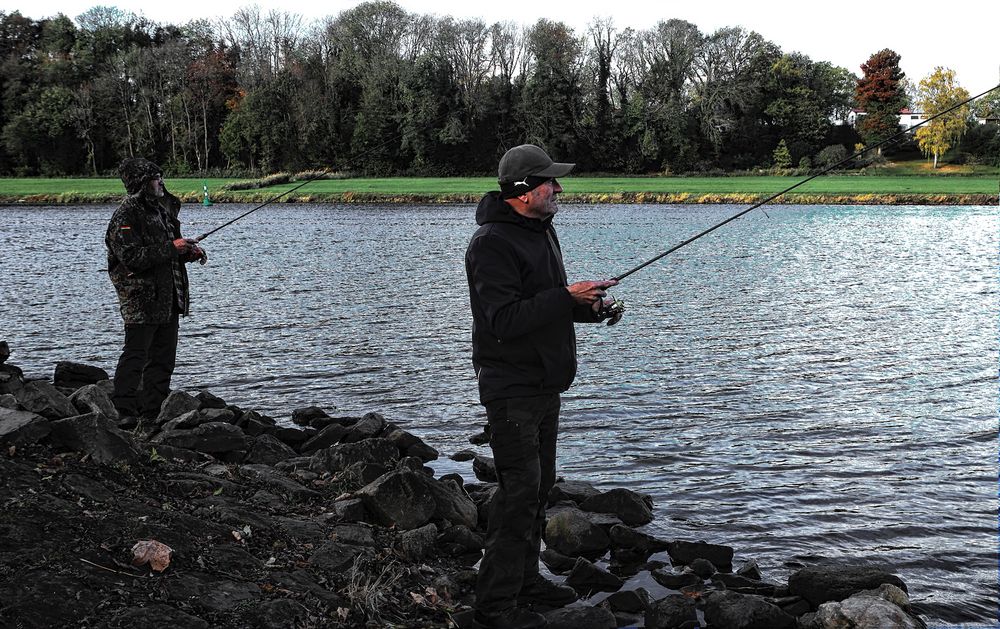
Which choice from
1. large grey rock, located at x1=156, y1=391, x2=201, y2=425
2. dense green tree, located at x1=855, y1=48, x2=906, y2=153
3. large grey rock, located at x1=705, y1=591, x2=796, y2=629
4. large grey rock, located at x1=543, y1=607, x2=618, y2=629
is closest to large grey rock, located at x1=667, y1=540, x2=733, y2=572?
large grey rock, located at x1=705, y1=591, x2=796, y2=629

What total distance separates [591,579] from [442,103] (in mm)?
83648

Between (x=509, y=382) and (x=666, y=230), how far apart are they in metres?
36.2

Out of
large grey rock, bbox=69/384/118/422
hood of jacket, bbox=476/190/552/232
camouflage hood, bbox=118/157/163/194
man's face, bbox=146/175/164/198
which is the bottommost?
large grey rock, bbox=69/384/118/422

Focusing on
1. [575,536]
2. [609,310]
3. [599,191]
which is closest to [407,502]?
[575,536]

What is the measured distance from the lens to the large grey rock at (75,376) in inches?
454

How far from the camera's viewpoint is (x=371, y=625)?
4.91m

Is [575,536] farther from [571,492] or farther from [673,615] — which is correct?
[673,615]

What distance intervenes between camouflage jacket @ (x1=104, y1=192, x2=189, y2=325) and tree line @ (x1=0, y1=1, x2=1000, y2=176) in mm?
75542

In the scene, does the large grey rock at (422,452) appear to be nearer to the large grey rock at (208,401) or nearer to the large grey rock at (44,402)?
the large grey rock at (208,401)

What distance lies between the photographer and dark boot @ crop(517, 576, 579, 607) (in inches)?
220

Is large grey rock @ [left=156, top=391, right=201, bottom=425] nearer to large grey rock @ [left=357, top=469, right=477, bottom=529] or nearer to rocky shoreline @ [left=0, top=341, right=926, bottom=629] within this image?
rocky shoreline @ [left=0, top=341, right=926, bottom=629]

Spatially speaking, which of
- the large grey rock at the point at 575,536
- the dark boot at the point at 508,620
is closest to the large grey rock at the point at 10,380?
the large grey rock at the point at 575,536

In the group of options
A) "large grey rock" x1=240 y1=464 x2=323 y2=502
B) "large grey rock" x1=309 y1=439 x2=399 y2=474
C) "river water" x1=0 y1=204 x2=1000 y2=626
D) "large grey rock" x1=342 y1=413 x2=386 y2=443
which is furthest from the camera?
"large grey rock" x1=342 y1=413 x2=386 y2=443

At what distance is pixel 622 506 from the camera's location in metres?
7.35
